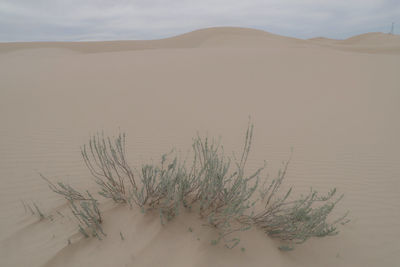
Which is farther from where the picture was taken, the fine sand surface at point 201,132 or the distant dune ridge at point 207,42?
the distant dune ridge at point 207,42

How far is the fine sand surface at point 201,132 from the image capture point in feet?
7.34

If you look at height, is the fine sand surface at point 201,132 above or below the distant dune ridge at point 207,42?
below

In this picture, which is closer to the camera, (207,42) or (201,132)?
(201,132)

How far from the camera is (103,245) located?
221 centimetres

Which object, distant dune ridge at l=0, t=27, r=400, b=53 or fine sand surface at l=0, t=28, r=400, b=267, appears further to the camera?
distant dune ridge at l=0, t=27, r=400, b=53

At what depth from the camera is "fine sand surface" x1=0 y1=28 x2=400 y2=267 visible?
2.24 metres

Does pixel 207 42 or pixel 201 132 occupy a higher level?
pixel 207 42

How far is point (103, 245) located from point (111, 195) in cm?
66

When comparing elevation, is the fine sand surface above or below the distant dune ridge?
below

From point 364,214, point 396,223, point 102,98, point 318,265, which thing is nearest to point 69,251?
point 318,265

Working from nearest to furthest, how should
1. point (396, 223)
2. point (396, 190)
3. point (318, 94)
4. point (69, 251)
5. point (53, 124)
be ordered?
point (69, 251) → point (396, 223) → point (396, 190) → point (53, 124) → point (318, 94)

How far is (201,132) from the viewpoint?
5137mm

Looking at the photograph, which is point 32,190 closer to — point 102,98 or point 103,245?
point 103,245

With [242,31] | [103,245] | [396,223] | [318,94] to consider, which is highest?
[242,31]
